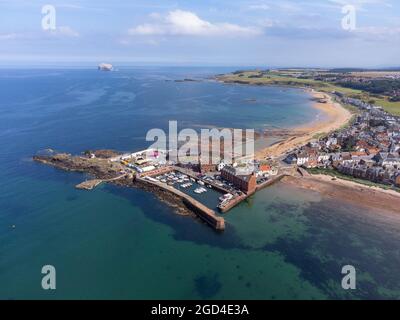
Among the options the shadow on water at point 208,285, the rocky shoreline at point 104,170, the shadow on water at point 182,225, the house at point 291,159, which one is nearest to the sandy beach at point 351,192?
the house at point 291,159

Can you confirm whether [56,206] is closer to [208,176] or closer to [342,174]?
[208,176]

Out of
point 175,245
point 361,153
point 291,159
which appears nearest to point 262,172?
point 291,159

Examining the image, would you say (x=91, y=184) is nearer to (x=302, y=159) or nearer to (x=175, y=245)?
(x=175, y=245)

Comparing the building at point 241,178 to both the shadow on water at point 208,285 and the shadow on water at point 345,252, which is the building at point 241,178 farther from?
the shadow on water at point 208,285

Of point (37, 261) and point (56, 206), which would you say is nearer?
point (37, 261)

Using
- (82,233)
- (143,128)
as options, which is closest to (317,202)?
(82,233)

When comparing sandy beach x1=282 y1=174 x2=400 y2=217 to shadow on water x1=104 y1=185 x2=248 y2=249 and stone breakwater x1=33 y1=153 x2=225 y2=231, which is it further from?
shadow on water x1=104 y1=185 x2=248 y2=249

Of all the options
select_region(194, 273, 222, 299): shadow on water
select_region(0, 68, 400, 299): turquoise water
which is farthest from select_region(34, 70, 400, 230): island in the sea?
select_region(194, 273, 222, 299): shadow on water
